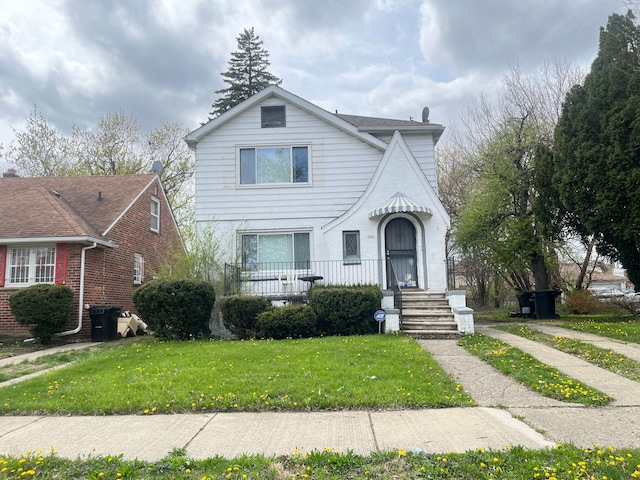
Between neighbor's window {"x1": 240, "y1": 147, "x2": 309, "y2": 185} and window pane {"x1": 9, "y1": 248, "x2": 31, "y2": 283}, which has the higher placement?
neighbor's window {"x1": 240, "y1": 147, "x2": 309, "y2": 185}

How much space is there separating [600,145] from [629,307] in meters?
6.65

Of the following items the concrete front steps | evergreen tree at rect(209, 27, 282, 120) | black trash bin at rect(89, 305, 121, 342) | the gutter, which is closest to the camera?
the concrete front steps

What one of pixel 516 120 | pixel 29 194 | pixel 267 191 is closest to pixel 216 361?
pixel 267 191

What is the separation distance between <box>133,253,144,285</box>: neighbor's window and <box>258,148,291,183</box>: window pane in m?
6.23

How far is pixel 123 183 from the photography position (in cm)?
1852

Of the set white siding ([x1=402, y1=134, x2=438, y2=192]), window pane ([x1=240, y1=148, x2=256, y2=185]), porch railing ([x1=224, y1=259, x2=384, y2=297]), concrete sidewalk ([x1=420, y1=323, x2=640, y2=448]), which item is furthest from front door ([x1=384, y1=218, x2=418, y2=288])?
concrete sidewalk ([x1=420, y1=323, x2=640, y2=448])

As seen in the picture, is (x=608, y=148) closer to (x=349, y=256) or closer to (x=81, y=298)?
(x=349, y=256)

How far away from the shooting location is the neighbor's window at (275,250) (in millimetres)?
14734

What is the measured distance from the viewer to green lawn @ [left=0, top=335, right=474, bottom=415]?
5758 millimetres

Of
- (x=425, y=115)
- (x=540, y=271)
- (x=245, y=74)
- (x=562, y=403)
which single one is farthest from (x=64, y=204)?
(x=245, y=74)

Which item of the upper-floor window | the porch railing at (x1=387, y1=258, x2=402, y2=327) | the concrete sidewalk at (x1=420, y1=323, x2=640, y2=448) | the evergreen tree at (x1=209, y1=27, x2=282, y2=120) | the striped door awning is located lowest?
the concrete sidewalk at (x1=420, y1=323, x2=640, y2=448)

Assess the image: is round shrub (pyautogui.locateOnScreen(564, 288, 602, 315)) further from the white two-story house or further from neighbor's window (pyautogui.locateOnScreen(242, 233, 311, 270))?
neighbor's window (pyautogui.locateOnScreen(242, 233, 311, 270))

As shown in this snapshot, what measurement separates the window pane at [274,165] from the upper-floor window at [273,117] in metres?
0.89

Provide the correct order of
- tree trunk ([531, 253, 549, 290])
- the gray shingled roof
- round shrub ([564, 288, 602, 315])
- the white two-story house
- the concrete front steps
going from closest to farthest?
the concrete front steps → the white two-story house → the gray shingled roof → round shrub ([564, 288, 602, 315]) → tree trunk ([531, 253, 549, 290])
